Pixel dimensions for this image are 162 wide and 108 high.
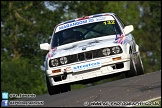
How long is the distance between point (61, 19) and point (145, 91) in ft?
141

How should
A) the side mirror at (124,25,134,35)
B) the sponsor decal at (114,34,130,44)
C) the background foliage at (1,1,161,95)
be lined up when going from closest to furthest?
the sponsor decal at (114,34,130,44), the side mirror at (124,25,134,35), the background foliage at (1,1,161,95)

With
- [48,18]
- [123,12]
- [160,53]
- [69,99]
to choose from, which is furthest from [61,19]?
[69,99]

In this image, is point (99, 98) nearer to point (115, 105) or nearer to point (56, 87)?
point (115, 105)

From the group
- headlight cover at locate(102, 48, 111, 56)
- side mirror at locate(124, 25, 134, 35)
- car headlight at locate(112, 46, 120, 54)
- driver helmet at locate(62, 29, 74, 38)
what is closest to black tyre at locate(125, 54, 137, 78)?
car headlight at locate(112, 46, 120, 54)

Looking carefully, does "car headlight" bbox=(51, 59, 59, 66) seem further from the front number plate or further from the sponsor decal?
the sponsor decal

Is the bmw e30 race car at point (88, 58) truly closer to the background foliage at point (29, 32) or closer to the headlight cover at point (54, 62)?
the headlight cover at point (54, 62)

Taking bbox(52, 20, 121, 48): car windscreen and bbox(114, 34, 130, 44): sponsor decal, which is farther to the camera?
bbox(52, 20, 121, 48): car windscreen

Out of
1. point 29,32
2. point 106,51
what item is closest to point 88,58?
point 106,51

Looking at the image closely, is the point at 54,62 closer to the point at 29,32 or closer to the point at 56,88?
the point at 56,88

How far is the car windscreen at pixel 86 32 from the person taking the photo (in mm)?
15359

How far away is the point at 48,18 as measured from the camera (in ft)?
176

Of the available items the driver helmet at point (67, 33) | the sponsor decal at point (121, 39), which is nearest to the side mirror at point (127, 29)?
the sponsor decal at point (121, 39)

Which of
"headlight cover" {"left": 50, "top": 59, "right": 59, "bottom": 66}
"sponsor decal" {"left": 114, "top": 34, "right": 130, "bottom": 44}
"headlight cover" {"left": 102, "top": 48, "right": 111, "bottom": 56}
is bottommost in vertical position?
"headlight cover" {"left": 50, "top": 59, "right": 59, "bottom": 66}

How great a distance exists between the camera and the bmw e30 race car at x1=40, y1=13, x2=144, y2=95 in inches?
549
